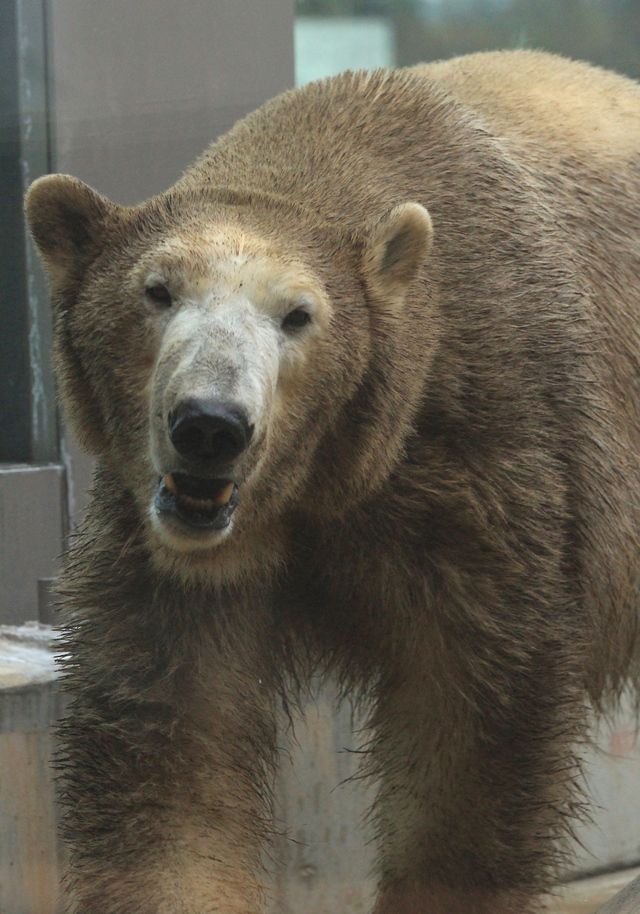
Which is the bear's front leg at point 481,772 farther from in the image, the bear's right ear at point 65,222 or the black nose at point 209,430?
the bear's right ear at point 65,222

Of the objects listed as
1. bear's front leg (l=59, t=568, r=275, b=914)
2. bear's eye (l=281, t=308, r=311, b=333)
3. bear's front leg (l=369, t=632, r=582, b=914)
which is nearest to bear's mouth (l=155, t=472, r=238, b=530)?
A: bear's eye (l=281, t=308, r=311, b=333)

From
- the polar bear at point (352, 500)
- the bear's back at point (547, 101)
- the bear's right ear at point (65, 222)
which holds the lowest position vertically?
the polar bear at point (352, 500)

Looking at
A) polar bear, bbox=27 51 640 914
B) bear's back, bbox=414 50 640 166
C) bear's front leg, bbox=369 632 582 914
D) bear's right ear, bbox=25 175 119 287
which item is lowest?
bear's front leg, bbox=369 632 582 914

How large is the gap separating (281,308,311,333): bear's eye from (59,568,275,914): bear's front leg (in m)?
0.76

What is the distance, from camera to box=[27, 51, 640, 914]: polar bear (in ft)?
9.83

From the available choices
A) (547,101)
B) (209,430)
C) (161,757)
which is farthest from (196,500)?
(547,101)

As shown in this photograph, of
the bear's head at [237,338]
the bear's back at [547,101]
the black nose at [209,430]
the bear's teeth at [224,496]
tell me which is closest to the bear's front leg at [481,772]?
the bear's head at [237,338]

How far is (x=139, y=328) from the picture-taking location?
2.93 meters

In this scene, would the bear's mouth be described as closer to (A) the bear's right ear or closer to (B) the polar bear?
(B) the polar bear

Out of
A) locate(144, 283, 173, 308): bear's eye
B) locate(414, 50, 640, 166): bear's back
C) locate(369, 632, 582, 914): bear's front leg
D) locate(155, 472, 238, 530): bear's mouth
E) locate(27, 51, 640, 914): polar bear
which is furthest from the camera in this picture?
locate(414, 50, 640, 166): bear's back

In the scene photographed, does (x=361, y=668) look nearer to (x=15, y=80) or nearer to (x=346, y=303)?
(x=346, y=303)

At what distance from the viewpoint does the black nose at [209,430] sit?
244cm

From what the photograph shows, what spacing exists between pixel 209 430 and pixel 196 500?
0.32 metres

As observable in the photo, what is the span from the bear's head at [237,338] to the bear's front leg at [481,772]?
2.02ft
